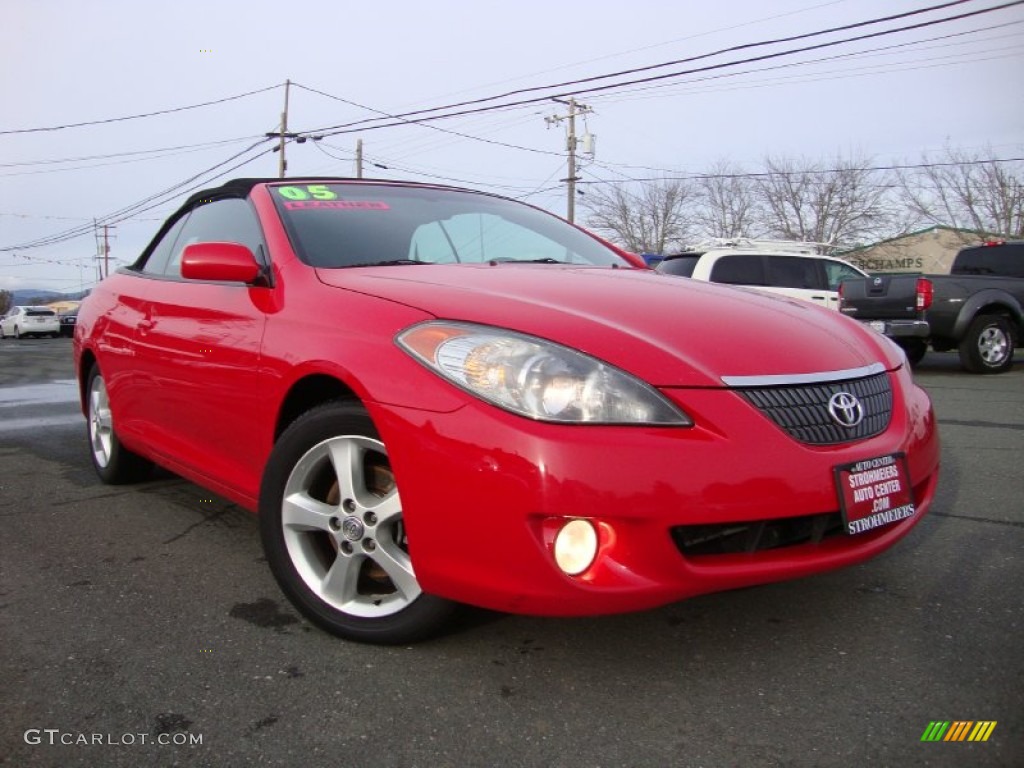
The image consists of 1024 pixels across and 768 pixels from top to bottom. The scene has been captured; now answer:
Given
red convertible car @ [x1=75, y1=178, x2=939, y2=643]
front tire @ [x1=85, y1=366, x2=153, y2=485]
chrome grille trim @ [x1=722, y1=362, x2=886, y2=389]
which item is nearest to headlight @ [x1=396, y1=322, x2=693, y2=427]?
red convertible car @ [x1=75, y1=178, x2=939, y2=643]

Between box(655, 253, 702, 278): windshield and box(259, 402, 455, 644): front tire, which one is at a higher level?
box(655, 253, 702, 278): windshield

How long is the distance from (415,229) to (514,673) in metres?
1.77

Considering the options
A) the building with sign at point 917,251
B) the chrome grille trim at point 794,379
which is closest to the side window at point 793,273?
the chrome grille trim at point 794,379

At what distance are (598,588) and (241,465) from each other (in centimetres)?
152

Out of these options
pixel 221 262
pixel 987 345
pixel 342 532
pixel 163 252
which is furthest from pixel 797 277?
pixel 342 532

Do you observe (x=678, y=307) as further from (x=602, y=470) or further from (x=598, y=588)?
(x=598, y=588)

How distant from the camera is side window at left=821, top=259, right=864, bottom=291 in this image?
11.8 metres

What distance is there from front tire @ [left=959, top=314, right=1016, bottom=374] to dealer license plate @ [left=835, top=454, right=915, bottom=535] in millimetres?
9321

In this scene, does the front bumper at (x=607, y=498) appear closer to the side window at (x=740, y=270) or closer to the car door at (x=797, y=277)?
the side window at (x=740, y=270)

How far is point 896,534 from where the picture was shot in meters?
2.27

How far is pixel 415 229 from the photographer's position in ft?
10.6

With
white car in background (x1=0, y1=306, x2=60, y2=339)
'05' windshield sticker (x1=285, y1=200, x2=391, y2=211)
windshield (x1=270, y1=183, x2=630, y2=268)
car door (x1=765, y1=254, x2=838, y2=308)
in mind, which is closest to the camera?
windshield (x1=270, y1=183, x2=630, y2=268)

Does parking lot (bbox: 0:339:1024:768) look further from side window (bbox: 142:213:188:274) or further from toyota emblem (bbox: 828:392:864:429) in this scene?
side window (bbox: 142:213:188:274)

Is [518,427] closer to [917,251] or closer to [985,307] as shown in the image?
[985,307]
